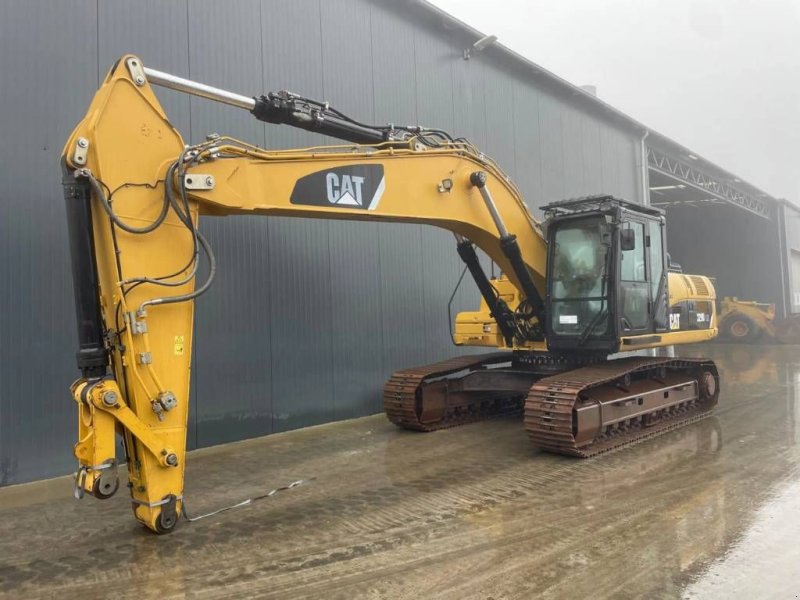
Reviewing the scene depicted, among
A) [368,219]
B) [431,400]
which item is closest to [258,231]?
[368,219]

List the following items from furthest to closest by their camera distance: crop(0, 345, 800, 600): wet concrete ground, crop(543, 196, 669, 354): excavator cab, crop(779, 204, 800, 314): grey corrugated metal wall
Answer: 1. crop(779, 204, 800, 314): grey corrugated metal wall
2. crop(543, 196, 669, 354): excavator cab
3. crop(0, 345, 800, 600): wet concrete ground

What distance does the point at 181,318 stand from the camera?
4379 mm

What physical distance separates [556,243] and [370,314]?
3.24 m

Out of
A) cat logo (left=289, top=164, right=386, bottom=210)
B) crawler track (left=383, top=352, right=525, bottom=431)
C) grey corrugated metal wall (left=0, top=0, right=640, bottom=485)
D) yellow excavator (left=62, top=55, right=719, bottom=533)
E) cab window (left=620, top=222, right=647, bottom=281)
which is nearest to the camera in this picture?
yellow excavator (left=62, top=55, right=719, bottom=533)

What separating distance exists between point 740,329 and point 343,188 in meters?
23.3

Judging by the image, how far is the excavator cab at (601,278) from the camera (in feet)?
23.4

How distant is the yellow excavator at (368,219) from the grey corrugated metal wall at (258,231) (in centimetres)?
151

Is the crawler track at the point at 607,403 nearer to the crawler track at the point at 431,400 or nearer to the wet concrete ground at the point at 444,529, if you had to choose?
the wet concrete ground at the point at 444,529

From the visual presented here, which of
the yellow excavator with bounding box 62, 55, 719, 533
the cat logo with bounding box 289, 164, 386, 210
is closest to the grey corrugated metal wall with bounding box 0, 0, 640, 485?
the yellow excavator with bounding box 62, 55, 719, 533

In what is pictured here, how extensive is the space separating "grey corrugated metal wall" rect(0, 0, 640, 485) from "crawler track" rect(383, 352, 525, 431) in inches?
51.6

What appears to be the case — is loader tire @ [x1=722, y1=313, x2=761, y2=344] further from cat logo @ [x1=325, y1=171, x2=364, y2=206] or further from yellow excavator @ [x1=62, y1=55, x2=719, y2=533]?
cat logo @ [x1=325, y1=171, x2=364, y2=206]

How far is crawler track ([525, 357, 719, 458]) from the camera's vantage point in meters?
6.27

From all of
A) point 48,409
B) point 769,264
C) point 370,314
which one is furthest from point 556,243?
point 769,264

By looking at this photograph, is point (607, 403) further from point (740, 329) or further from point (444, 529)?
point (740, 329)
